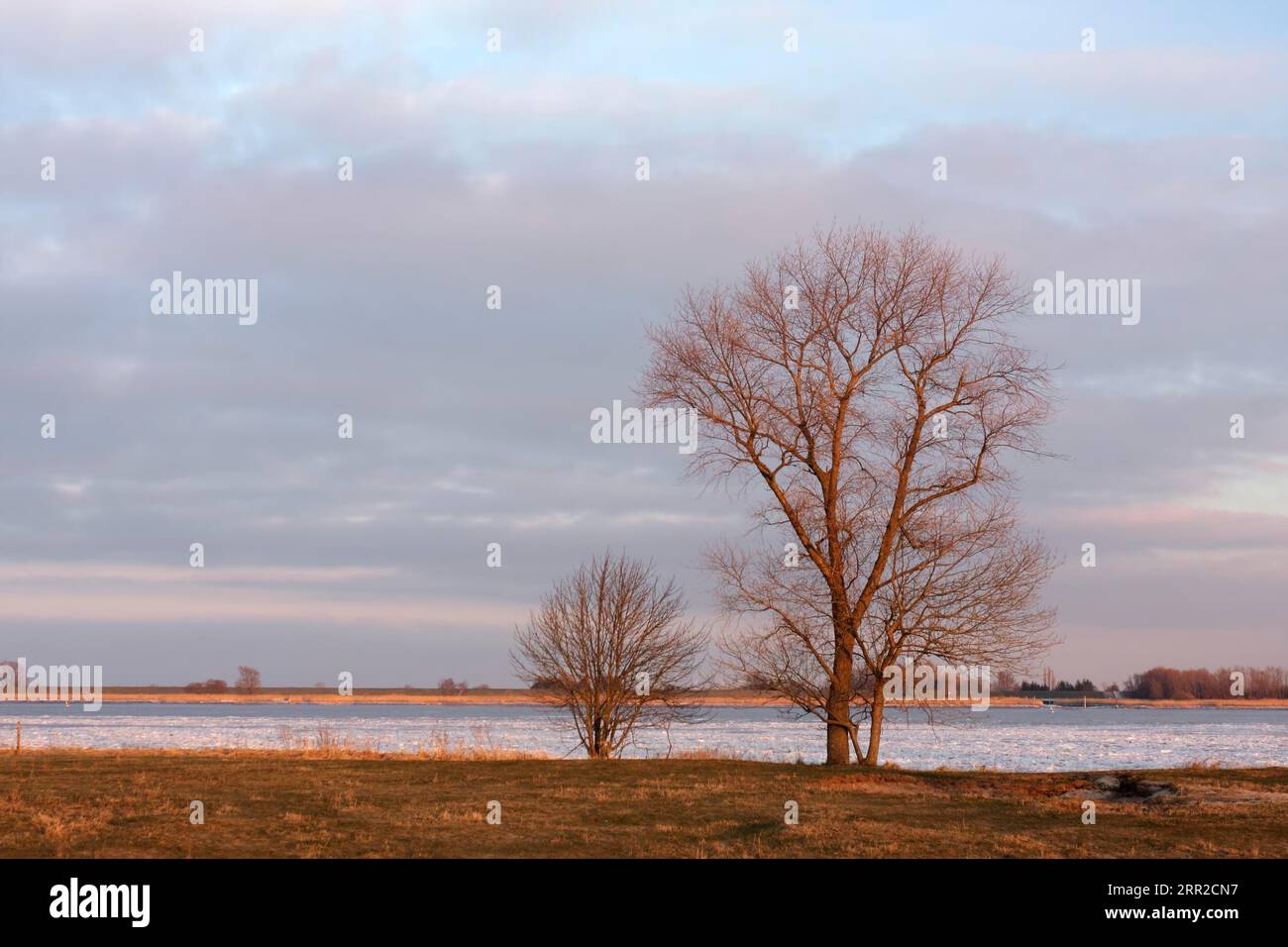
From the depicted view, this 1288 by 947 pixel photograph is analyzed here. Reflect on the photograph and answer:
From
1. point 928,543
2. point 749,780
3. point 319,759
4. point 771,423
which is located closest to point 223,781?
point 319,759

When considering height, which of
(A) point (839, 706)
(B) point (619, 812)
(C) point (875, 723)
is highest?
(A) point (839, 706)

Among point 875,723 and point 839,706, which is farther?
point 839,706

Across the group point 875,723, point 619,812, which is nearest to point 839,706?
point 875,723

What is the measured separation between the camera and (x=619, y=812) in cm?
1805

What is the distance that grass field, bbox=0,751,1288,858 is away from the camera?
1452cm

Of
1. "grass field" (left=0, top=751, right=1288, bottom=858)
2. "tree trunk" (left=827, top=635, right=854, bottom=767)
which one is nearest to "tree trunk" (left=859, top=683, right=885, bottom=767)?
"tree trunk" (left=827, top=635, right=854, bottom=767)

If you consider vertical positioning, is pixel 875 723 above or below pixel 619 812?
above

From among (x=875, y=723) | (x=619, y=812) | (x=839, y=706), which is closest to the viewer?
(x=619, y=812)

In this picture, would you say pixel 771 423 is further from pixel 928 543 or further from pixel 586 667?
pixel 586 667

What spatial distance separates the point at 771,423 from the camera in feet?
88.5

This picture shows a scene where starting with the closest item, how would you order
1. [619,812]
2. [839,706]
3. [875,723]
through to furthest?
1. [619,812]
2. [875,723]
3. [839,706]

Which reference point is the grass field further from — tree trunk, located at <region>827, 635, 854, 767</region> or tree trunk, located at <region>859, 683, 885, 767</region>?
tree trunk, located at <region>859, 683, 885, 767</region>

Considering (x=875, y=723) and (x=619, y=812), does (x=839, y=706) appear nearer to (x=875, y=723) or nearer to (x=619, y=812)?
(x=875, y=723)

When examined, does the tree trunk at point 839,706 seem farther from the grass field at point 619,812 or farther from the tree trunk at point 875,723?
the grass field at point 619,812
